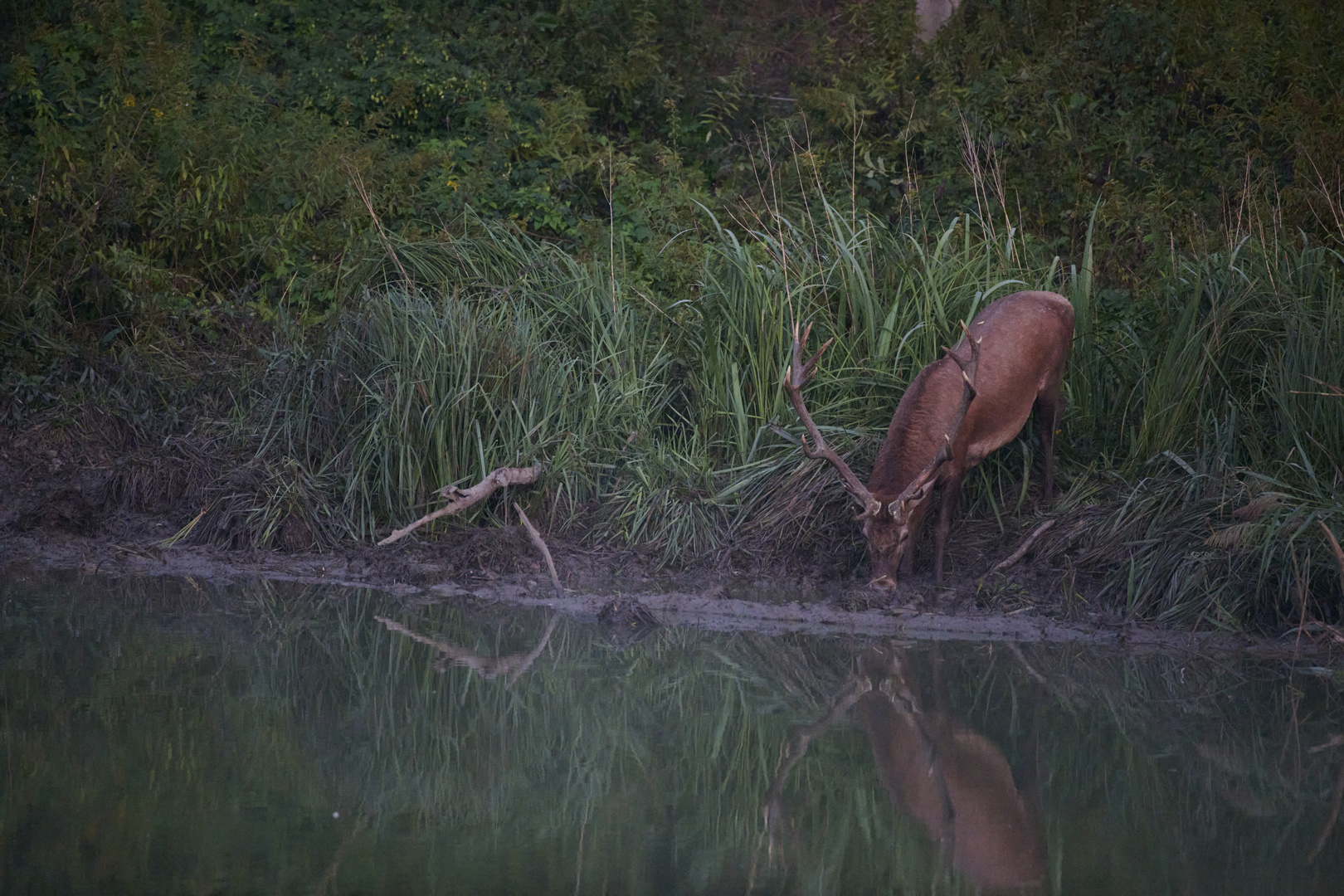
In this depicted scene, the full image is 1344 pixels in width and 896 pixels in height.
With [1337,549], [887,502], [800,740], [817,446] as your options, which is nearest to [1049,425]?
[887,502]

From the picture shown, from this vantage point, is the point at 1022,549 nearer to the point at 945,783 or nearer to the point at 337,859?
the point at 945,783

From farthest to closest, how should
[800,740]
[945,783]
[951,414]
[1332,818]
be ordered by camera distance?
1. [951,414]
2. [800,740]
3. [945,783]
4. [1332,818]

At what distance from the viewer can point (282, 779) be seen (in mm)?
4594

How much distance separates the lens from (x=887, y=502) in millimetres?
6879

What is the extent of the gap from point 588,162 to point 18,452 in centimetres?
496

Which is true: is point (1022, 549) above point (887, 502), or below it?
below

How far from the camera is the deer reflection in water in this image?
4055mm

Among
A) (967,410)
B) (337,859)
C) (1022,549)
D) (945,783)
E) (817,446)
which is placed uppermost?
(967,410)

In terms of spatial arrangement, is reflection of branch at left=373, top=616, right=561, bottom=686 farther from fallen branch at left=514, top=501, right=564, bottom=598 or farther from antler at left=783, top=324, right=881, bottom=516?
antler at left=783, top=324, right=881, bottom=516

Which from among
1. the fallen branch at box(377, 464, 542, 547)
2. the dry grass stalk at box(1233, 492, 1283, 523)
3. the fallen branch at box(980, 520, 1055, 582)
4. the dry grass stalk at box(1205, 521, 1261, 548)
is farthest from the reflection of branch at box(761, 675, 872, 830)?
the fallen branch at box(377, 464, 542, 547)

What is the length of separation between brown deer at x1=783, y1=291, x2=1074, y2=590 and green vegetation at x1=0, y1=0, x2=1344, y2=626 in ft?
1.64

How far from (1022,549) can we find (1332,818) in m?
2.87

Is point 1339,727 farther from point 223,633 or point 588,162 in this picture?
point 588,162

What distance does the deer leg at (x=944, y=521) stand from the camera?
709 centimetres
